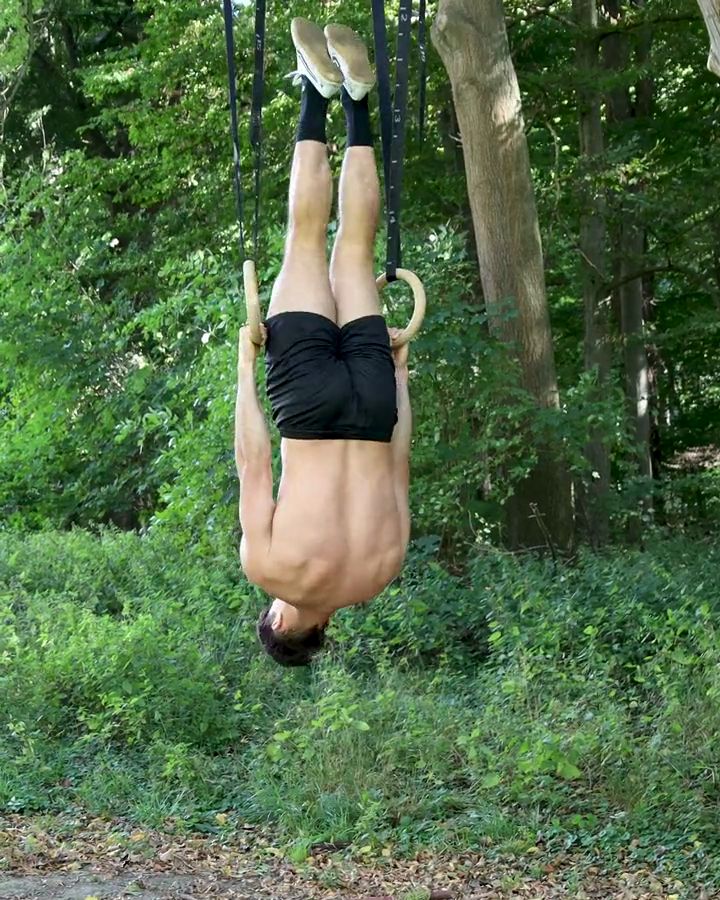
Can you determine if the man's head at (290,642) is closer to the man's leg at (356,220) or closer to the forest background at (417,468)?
the man's leg at (356,220)

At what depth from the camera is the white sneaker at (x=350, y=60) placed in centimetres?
409

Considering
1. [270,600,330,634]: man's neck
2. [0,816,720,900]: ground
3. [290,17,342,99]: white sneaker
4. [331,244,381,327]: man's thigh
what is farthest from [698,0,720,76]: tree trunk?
[0,816,720,900]: ground

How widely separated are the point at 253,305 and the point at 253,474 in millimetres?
548

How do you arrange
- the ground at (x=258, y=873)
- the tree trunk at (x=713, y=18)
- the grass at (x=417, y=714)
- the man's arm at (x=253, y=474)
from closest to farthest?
the man's arm at (x=253, y=474), the tree trunk at (x=713, y=18), the ground at (x=258, y=873), the grass at (x=417, y=714)

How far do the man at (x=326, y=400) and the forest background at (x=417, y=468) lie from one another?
2.45 m

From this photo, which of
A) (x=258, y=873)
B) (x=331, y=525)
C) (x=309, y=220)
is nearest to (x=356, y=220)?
(x=309, y=220)

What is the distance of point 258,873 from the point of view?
5.77m

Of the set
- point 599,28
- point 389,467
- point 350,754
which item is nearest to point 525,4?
point 599,28

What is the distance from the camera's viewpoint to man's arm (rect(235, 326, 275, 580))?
13.0 ft

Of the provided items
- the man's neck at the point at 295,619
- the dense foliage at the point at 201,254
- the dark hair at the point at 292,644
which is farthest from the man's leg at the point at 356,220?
the dense foliage at the point at 201,254

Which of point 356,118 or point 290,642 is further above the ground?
point 356,118

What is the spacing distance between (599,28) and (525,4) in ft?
2.49

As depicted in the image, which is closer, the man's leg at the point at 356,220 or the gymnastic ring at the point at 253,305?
the gymnastic ring at the point at 253,305

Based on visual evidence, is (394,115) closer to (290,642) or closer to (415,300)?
(415,300)
